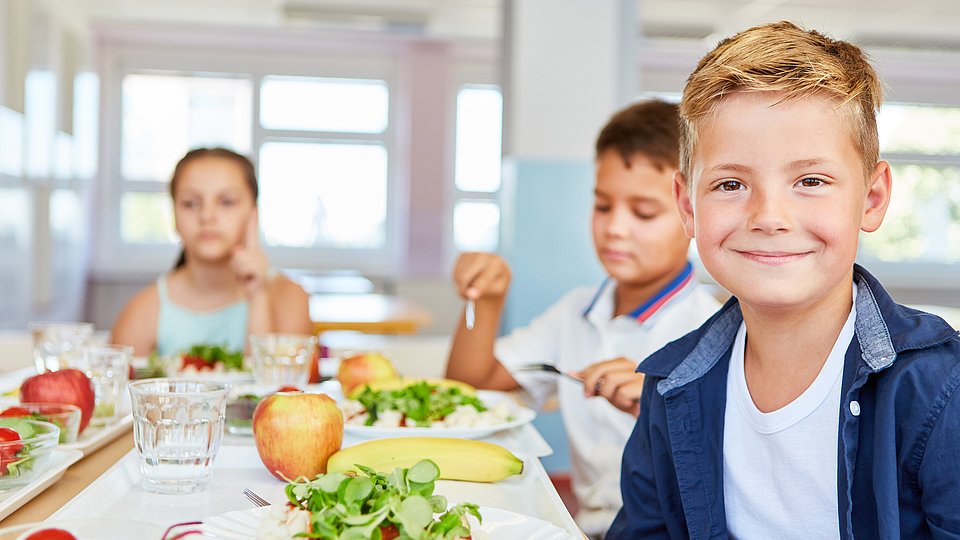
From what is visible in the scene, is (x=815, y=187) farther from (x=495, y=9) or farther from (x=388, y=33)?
(x=388, y=33)

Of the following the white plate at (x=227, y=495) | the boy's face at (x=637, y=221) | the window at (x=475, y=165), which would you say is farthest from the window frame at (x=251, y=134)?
the white plate at (x=227, y=495)

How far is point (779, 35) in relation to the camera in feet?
3.60

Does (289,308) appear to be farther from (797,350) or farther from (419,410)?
(797,350)

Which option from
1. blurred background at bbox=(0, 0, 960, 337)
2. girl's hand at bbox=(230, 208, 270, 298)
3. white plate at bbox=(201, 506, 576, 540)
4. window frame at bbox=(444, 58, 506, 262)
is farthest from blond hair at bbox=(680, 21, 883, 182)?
window frame at bbox=(444, 58, 506, 262)

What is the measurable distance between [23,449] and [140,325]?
1503 mm

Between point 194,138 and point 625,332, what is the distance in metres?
6.63

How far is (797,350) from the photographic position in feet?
3.72

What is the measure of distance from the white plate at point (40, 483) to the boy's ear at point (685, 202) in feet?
2.55

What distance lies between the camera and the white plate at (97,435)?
1.15 m

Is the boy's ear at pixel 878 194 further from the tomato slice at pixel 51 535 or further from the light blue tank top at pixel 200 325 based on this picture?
the light blue tank top at pixel 200 325

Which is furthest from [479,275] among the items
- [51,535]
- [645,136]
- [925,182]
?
[925,182]

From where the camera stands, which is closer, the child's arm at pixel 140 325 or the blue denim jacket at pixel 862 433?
the blue denim jacket at pixel 862 433

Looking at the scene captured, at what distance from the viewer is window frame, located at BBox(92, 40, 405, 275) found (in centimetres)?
759

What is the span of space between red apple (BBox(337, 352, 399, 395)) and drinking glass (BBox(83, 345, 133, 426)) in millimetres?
372
